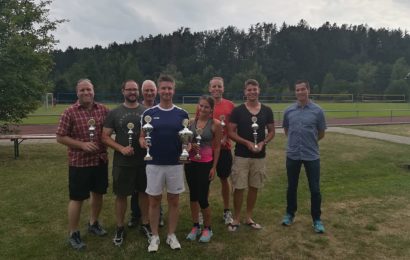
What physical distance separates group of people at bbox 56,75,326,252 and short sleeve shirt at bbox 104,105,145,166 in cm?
1

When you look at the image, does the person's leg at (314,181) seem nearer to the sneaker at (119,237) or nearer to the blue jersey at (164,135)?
the blue jersey at (164,135)

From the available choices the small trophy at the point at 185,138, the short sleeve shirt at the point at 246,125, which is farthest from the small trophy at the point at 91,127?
the short sleeve shirt at the point at 246,125

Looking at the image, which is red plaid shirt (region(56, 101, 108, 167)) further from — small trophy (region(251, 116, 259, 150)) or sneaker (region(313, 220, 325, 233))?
sneaker (region(313, 220, 325, 233))

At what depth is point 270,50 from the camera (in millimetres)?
98750

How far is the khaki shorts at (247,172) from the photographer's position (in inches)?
199

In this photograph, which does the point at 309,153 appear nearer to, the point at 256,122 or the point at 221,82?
the point at 256,122

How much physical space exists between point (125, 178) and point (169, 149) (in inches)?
27.4

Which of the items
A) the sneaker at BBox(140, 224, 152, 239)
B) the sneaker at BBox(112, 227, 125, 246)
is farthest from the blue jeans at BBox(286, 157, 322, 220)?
the sneaker at BBox(112, 227, 125, 246)

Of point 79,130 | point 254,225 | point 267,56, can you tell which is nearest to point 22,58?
point 79,130

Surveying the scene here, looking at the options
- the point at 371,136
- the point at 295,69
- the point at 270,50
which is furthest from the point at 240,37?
the point at 371,136

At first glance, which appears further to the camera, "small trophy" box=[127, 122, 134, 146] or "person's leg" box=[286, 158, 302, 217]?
"person's leg" box=[286, 158, 302, 217]

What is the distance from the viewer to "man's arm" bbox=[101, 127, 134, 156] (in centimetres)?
432

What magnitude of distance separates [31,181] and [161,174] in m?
4.50

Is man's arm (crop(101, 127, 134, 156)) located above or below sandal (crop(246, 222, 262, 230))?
above
